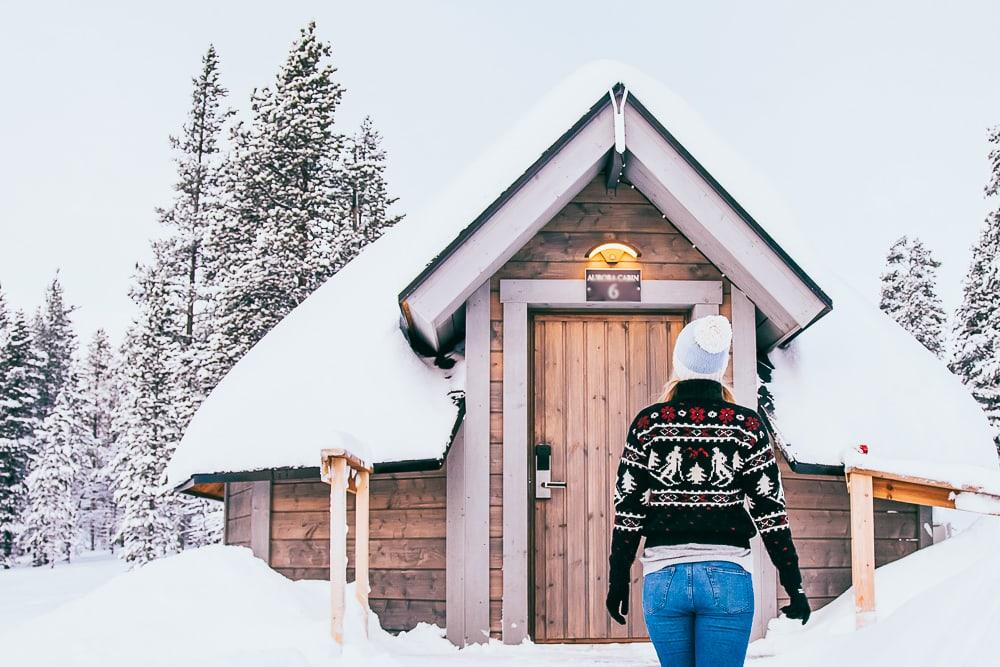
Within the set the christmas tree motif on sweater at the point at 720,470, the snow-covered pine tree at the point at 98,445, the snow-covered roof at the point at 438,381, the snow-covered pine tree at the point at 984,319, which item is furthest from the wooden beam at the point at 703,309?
the snow-covered pine tree at the point at 98,445

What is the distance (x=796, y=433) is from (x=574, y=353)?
1.82 meters

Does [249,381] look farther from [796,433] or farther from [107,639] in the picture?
[796,433]

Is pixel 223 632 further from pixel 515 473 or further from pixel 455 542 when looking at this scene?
pixel 515 473

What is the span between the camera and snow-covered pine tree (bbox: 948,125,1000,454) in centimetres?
2291

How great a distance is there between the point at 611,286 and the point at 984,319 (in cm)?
2082

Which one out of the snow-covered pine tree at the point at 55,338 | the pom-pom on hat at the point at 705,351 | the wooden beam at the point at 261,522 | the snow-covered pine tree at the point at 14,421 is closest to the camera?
the pom-pom on hat at the point at 705,351

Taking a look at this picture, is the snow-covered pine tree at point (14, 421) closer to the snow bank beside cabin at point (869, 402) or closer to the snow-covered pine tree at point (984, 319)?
the snow-covered pine tree at point (984, 319)

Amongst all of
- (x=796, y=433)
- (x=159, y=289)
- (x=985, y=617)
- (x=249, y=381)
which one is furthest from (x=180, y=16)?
(x=985, y=617)

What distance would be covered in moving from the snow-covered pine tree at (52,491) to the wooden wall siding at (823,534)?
136ft

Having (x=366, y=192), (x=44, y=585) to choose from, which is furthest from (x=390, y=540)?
(x=44, y=585)

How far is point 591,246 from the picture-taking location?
786cm

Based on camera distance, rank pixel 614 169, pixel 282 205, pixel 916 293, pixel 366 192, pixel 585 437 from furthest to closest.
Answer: pixel 916 293, pixel 366 192, pixel 282 205, pixel 585 437, pixel 614 169

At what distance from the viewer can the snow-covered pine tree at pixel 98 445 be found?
54250mm

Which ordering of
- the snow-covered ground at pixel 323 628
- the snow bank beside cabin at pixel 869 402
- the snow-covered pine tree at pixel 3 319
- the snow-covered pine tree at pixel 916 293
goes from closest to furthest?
the snow-covered ground at pixel 323 628 → the snow bank beside cabin at pixel 869 402 → the snow-covered pine tree at pixel 916 293 → the snow-covered pine tree at pixel 3 319
